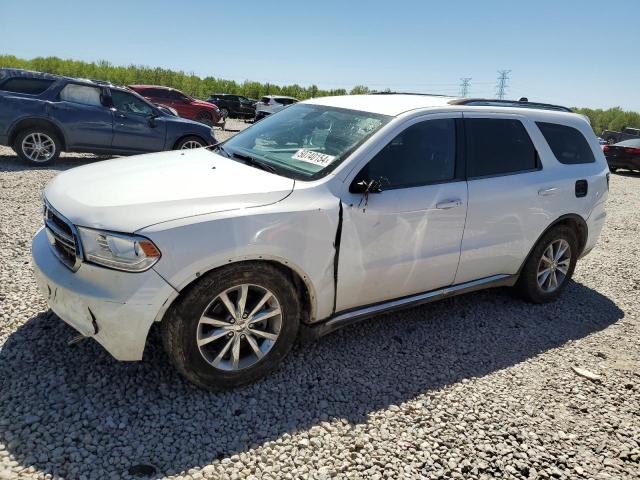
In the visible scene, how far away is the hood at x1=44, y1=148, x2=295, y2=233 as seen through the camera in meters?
2.52

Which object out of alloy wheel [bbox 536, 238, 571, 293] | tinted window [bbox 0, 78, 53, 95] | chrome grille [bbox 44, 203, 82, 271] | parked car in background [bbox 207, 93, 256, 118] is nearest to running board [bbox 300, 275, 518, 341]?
alloy wheel [bbox 536, 238, 571, 293]

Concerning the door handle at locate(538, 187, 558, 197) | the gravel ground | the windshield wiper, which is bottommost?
the gravel ground

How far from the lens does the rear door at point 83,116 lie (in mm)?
8805

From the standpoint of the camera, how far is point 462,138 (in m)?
3.64

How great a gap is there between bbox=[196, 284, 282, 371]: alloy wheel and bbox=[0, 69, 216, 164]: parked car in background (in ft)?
25.3

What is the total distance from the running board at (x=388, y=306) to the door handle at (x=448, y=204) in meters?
0.67

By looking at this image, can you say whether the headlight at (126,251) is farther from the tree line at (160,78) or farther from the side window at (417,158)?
the tree line at (160,78)

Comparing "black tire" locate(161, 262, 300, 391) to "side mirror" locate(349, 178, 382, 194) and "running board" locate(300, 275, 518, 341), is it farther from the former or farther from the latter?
"side mirror" locate(349, 178, 382, 194)

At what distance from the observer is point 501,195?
Result: 3766mm

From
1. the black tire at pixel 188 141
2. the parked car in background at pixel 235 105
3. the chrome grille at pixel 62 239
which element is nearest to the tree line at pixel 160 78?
the parked car in background at pixel 235 105

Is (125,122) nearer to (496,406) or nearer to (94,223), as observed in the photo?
(94,223)

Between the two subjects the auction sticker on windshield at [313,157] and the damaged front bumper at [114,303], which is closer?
the damaged front bumper at [114,303]

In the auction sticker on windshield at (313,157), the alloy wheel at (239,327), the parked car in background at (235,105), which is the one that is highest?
the parked car in background at (235,105)

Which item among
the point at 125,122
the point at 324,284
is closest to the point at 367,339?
the point at 324,284
